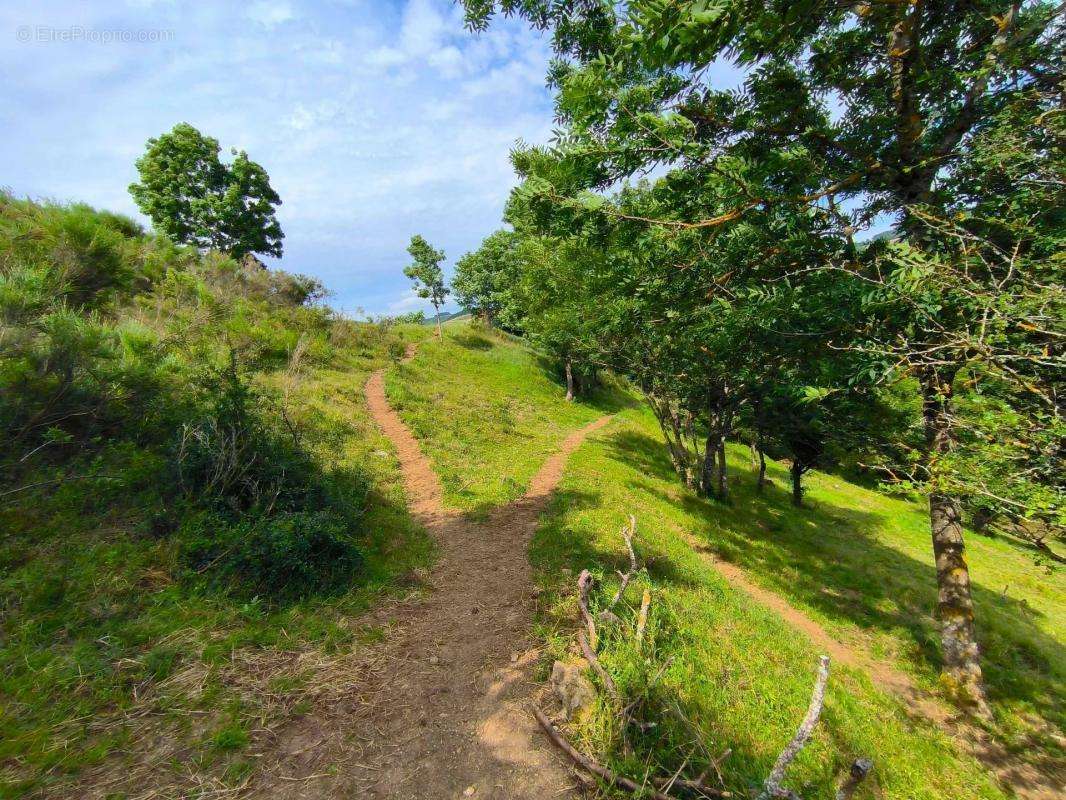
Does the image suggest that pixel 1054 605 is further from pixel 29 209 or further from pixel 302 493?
pixel 29 209

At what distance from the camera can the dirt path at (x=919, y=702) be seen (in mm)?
6105

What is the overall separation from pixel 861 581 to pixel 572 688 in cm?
1309

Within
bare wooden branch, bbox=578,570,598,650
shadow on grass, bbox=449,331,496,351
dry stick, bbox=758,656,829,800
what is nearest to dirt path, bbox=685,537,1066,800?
bare wooden branch, bbox=578,570,598,650

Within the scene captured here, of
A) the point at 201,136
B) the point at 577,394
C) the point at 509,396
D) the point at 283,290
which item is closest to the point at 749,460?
the point at 577,394

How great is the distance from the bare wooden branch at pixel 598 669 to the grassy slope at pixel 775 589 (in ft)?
0.90

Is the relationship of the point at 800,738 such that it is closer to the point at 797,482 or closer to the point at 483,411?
the point at 483,411

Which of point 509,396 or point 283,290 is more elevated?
point 283,290

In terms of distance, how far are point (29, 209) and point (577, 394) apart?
29.3 m

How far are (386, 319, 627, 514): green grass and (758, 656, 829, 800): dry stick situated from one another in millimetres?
8404

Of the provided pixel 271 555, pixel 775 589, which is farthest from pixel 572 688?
pixel 775 589

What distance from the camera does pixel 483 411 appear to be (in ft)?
70.0

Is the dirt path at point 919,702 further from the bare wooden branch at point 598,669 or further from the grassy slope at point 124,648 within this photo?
the grassy slope at point 124,648

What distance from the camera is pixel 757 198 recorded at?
14.9ft

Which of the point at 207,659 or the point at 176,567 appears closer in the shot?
the point at 207,659
